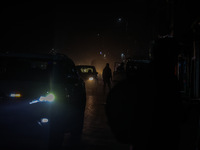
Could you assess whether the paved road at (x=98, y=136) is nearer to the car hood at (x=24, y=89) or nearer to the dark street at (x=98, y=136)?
the dark street at (x=98, y=136)

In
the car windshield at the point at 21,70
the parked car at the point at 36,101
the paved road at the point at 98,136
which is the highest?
the car windshield at the point at 21,70

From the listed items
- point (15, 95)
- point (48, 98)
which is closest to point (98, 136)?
point (48, 98)

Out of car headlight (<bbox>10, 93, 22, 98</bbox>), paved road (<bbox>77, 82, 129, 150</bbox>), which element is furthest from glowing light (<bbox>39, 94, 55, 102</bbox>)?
paved road (<bbox>77, 82, 129, 150</bbox>)

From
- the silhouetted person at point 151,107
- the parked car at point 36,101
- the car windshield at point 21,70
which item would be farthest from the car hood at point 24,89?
the silhouetted person at point 151,107

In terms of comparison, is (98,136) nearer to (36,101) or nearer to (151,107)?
(36,101)

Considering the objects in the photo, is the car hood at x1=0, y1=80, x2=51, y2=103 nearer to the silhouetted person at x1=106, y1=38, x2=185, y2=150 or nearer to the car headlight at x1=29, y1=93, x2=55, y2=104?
the car headlight at x1=29, y1=93, x2=55, y2=104

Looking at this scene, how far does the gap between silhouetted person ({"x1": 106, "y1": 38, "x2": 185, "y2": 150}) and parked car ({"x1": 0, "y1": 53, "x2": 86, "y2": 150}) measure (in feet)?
14.0

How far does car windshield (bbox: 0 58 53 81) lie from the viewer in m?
8.22

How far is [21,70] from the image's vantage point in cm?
862

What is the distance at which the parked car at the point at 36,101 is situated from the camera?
7.18 meters

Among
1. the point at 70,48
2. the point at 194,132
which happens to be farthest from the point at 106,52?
the point at 194,132

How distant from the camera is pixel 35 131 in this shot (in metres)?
7.26

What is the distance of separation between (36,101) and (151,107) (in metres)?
4.50

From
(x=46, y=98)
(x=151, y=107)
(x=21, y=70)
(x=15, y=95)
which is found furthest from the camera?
(x=21, y=70)
